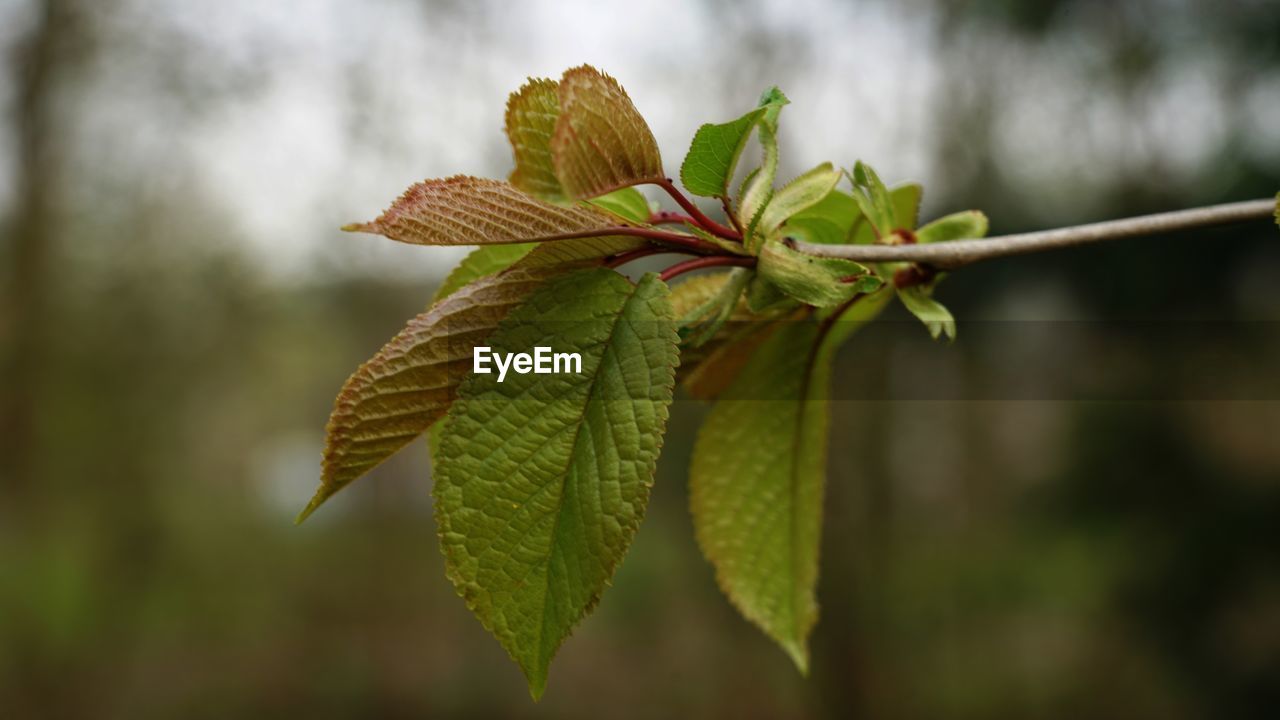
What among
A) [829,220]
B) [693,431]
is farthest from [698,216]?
[693,431]

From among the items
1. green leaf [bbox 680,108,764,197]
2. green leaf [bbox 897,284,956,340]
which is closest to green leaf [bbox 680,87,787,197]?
green leaf [bbox 680,108,764,197]

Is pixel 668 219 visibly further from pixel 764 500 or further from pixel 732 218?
pixel 764 500

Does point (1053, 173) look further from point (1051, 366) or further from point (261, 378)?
point (261, 378)

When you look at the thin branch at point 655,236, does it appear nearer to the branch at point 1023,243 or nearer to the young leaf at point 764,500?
the branch at point 1023,243

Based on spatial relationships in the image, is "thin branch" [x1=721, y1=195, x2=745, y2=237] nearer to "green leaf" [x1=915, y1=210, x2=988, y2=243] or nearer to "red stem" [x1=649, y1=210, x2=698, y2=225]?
"red stem" [x1=649, y1=210, x2=698, y2=225]

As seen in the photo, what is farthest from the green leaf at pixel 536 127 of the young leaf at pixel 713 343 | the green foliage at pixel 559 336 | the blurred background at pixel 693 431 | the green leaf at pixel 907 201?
the blurred background at pixel 693 431

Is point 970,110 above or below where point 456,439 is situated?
above

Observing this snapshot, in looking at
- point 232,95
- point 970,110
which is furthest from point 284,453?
point 970,110
